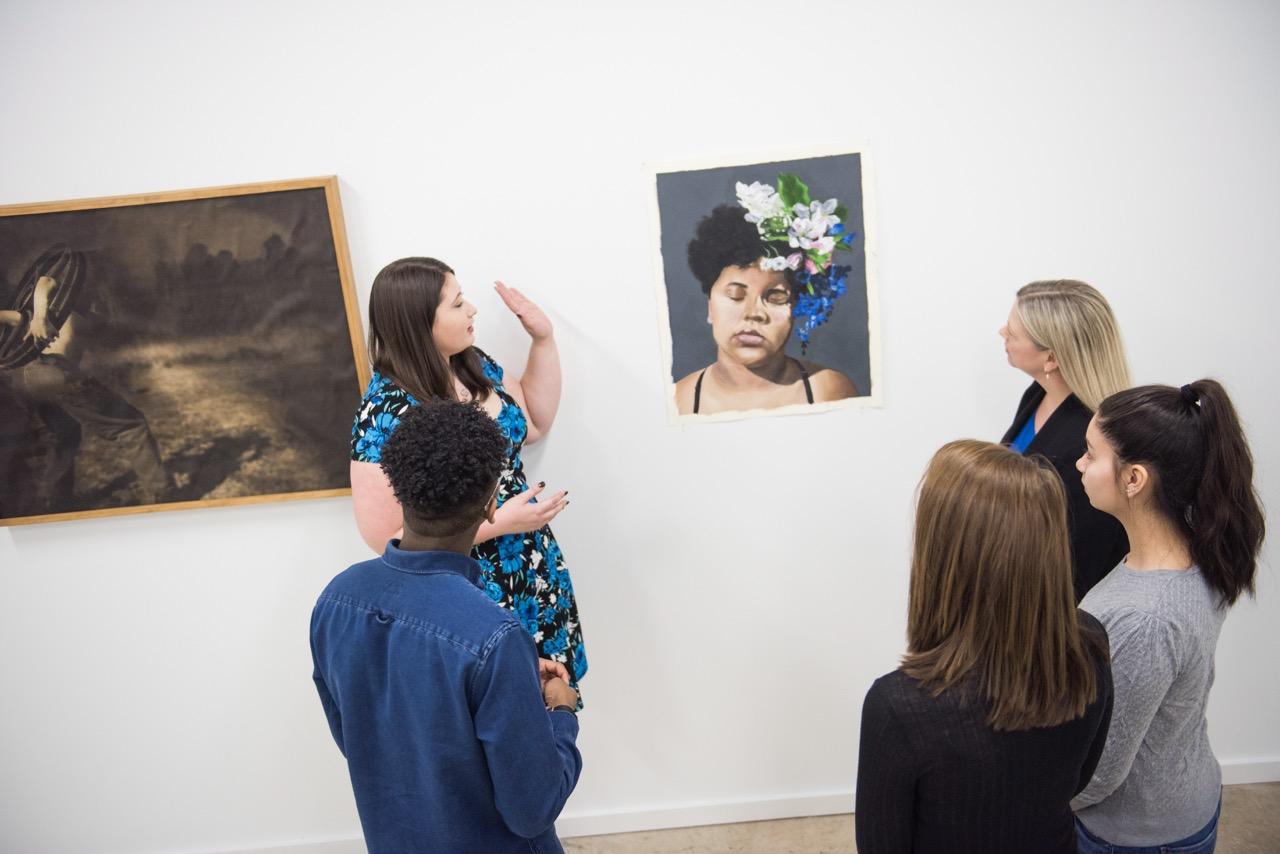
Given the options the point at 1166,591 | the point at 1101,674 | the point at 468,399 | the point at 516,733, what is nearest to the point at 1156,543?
the point at 1166,591

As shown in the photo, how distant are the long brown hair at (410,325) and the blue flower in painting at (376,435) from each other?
101 millimetres

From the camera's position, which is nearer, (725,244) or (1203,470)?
(1203,470)

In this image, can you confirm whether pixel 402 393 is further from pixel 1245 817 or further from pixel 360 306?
pixel 1245 817

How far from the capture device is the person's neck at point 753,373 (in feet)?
6.84

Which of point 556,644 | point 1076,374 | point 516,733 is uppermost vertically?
point 1076,374

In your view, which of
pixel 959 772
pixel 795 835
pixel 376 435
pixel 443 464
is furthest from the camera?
pixel 795 835

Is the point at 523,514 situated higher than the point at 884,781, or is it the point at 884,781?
the point at 523,514

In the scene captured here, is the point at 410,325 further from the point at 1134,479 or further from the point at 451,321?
the point at 1134,479

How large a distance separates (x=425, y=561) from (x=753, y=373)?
1218 millimetres

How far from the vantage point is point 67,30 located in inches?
76.8

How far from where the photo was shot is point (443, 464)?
42.2 inches

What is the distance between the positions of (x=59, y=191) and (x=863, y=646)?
2.57 meters

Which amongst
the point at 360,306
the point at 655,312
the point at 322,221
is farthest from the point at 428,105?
the point at 655,312

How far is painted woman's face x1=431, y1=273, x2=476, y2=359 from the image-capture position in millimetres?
1753
